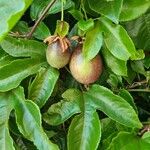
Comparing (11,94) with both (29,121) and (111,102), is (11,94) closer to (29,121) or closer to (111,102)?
(29,121)

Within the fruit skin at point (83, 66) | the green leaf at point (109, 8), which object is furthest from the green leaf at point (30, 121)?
the green leaf at point (109, 8)

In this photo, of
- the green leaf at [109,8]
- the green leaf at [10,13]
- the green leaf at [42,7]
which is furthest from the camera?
the green leaf at [42,7]

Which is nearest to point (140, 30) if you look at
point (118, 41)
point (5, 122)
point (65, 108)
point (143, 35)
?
point (143, 35)

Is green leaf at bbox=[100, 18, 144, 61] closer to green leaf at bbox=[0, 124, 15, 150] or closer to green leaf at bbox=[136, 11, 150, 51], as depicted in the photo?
green leaf at bbox=[136, 11, 150, 51]

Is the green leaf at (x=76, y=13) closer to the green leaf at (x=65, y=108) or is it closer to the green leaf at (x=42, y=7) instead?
the green leaf at (x=42, y=7)

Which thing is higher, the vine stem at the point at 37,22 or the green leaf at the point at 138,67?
the vine stem at the point at 37,22

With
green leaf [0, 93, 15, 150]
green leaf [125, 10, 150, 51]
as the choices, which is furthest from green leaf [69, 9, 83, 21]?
green leaf [0, 93, 15, 150]
